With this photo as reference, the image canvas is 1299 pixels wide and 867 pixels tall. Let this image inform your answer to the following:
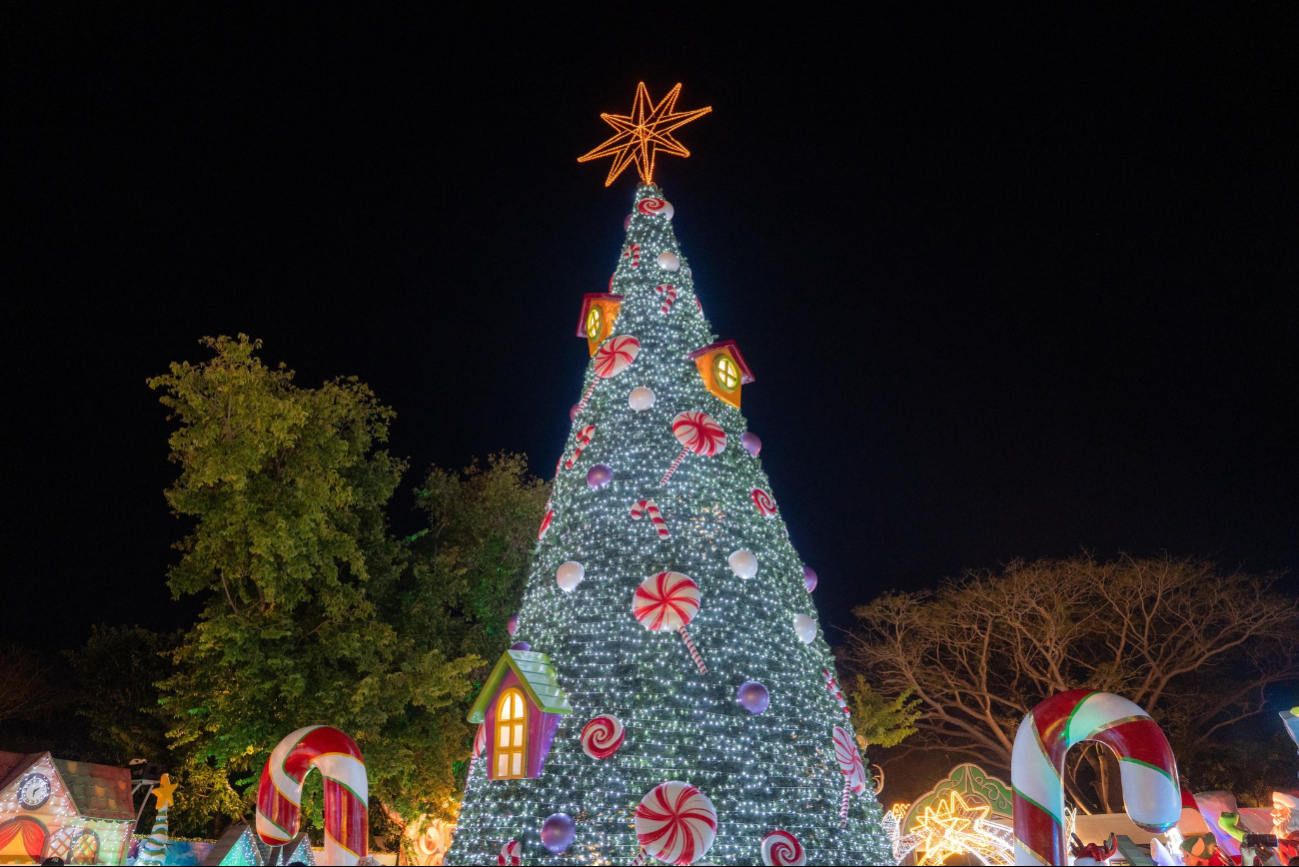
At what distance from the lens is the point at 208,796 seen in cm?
1366

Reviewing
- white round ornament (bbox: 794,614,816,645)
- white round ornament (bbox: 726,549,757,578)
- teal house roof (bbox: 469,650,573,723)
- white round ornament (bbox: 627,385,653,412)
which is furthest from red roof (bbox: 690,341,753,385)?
teal house roof (bbox: 469,650,573,723)

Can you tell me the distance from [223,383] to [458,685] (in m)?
5.84

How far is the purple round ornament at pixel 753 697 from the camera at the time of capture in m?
7.41

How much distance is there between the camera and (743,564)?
27.1 feet

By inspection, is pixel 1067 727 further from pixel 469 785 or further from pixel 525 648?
pixel 469 785

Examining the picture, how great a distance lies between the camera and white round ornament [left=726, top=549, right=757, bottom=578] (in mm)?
8258

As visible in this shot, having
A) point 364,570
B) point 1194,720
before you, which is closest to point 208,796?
point 364,570

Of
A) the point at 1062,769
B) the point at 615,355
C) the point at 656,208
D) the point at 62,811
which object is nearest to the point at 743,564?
the point at 615,355

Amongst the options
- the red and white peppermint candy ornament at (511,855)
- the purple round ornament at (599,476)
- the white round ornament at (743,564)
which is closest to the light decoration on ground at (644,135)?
the purple round ornament at (599,476)

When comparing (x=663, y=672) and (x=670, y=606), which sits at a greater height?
(x=670, y=606)

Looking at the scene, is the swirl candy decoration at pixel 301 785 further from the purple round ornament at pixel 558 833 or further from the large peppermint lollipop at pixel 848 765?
the large peppermint lollipop at pixel 848 765

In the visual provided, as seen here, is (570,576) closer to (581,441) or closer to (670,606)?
(670,606)

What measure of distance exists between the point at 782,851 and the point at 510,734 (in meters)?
2.66

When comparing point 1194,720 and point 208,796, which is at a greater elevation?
point 1194,720
